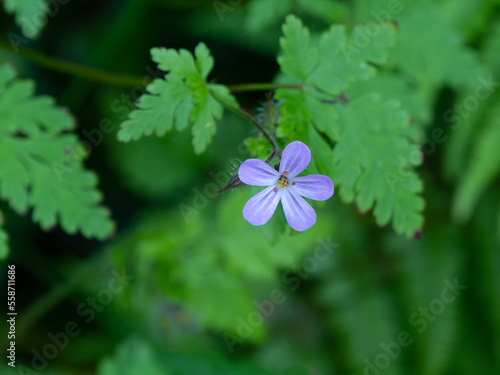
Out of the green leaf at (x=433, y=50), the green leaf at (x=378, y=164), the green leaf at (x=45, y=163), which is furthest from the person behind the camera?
the green leaf at (x=433, y=50)

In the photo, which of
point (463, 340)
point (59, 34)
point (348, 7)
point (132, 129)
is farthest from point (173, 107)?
point (463, 340)

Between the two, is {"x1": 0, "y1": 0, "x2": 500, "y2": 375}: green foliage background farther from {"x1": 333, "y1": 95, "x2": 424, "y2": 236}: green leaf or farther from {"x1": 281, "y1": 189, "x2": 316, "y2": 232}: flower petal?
{"x1": 281, "y1": 189, "x2": 316, "y2": 232}: flower petal

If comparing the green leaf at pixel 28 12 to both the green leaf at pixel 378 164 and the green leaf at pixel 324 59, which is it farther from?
the green leaf at pixel 378 164

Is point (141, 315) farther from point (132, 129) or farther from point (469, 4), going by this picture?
point (469, 4)

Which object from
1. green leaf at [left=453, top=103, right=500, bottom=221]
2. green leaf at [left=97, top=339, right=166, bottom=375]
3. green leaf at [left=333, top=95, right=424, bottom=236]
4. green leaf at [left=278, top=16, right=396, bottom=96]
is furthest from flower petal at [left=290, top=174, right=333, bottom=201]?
green leaf at [left=453, top=103, right=500, bottom=221]

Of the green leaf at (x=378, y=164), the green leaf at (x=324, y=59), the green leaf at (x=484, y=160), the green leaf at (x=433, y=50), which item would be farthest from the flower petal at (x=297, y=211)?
the green leaf at (x=484, y=160)

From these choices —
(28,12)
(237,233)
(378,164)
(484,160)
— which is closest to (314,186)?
(378,164)
